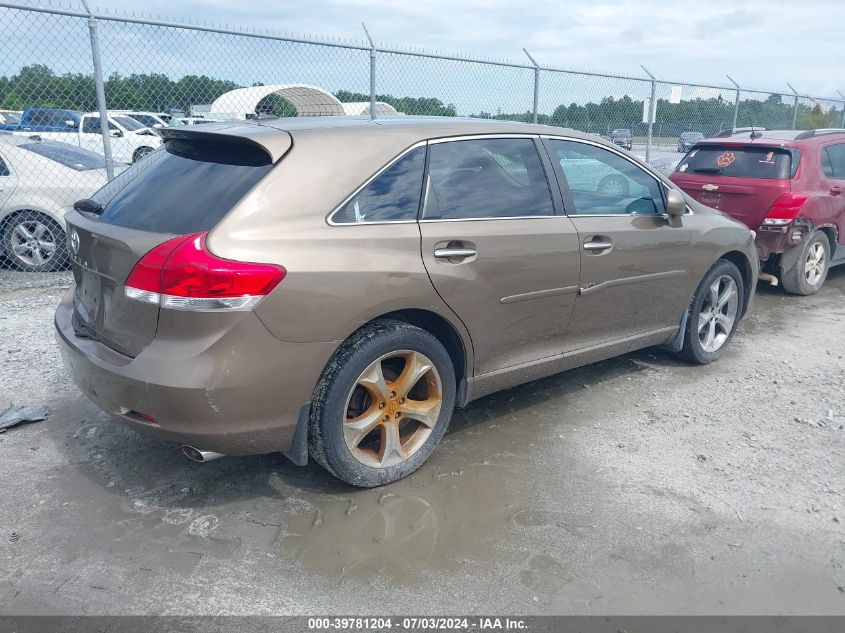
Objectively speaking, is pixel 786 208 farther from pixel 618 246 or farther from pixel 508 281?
pixel 508 281

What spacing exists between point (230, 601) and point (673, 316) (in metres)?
3.41

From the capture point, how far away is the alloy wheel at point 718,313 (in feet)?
16.5

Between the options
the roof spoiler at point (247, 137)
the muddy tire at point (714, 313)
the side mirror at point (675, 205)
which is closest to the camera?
the roof spoiler at point (247, 137)

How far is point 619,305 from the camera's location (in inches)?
168

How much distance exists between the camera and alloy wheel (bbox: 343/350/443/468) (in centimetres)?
322

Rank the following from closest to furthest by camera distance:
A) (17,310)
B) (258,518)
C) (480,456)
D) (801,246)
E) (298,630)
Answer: (298,630) < (258,518) < (480,456) < (17,310) < (801,246)

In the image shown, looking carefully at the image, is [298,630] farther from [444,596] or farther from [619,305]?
[619,305]

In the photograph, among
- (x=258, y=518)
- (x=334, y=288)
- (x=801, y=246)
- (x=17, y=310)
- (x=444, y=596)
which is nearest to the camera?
(x=444, y=596)

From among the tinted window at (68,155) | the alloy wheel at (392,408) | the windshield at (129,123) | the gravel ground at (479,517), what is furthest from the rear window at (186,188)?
the windshield at (129,123)

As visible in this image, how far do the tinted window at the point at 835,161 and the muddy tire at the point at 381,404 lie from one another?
5.91 m

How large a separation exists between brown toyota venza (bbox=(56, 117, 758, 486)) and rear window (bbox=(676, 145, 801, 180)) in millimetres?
3549

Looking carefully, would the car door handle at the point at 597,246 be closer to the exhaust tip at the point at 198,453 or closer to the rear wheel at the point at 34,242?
the exhaust tip at the point at 198,453

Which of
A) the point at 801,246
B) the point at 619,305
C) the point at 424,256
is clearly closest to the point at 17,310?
the point at 424,256

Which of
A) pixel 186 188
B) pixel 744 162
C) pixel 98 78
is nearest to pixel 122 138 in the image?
pixel 98 78
